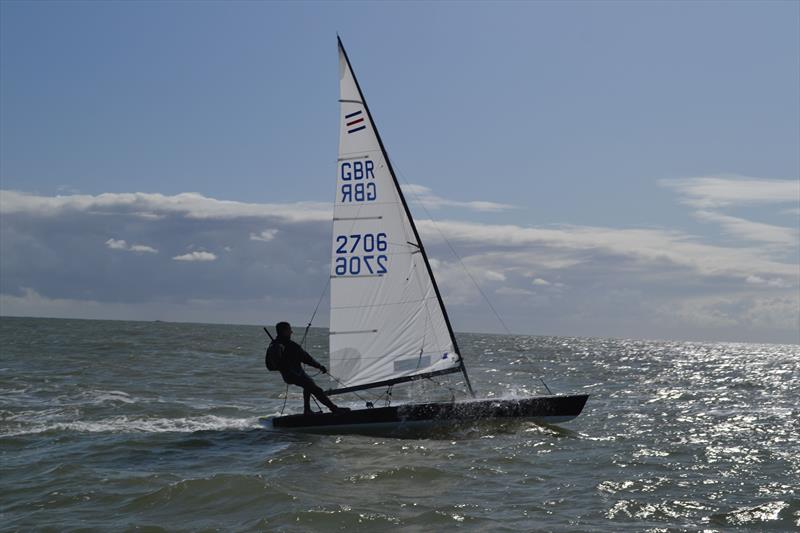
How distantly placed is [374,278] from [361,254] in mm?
540

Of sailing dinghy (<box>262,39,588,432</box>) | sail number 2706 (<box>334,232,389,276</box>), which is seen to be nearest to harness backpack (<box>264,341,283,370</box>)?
sailing dinghy (<box>262,39,588,432</box>)

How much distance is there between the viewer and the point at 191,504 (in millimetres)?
9484

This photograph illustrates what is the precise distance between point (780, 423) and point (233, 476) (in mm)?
13487

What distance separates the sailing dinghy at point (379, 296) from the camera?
14805 millimetres

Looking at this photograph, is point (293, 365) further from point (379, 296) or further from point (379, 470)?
point (379, 470)

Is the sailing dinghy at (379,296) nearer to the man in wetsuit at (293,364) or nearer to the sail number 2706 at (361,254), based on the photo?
the sail number 2706 at (361,254)

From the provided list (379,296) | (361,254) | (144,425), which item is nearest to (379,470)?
(379,296)

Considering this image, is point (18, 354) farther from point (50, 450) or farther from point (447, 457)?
point (447, 457)

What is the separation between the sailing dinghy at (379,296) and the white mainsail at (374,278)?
20mm

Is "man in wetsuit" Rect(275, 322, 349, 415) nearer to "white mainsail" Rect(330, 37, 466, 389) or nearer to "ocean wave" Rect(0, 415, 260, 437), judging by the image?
"white mainsail" Rect(330, 37, 466, 389)

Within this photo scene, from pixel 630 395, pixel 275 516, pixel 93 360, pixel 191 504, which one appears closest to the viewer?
pixel 275 516

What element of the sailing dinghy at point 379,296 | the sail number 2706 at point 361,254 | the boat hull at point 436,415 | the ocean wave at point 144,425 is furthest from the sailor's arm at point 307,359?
the ocean wave at point 144,425

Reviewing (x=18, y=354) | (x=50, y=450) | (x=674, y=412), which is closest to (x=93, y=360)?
(x=18, y=354)

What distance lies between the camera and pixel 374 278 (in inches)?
588
